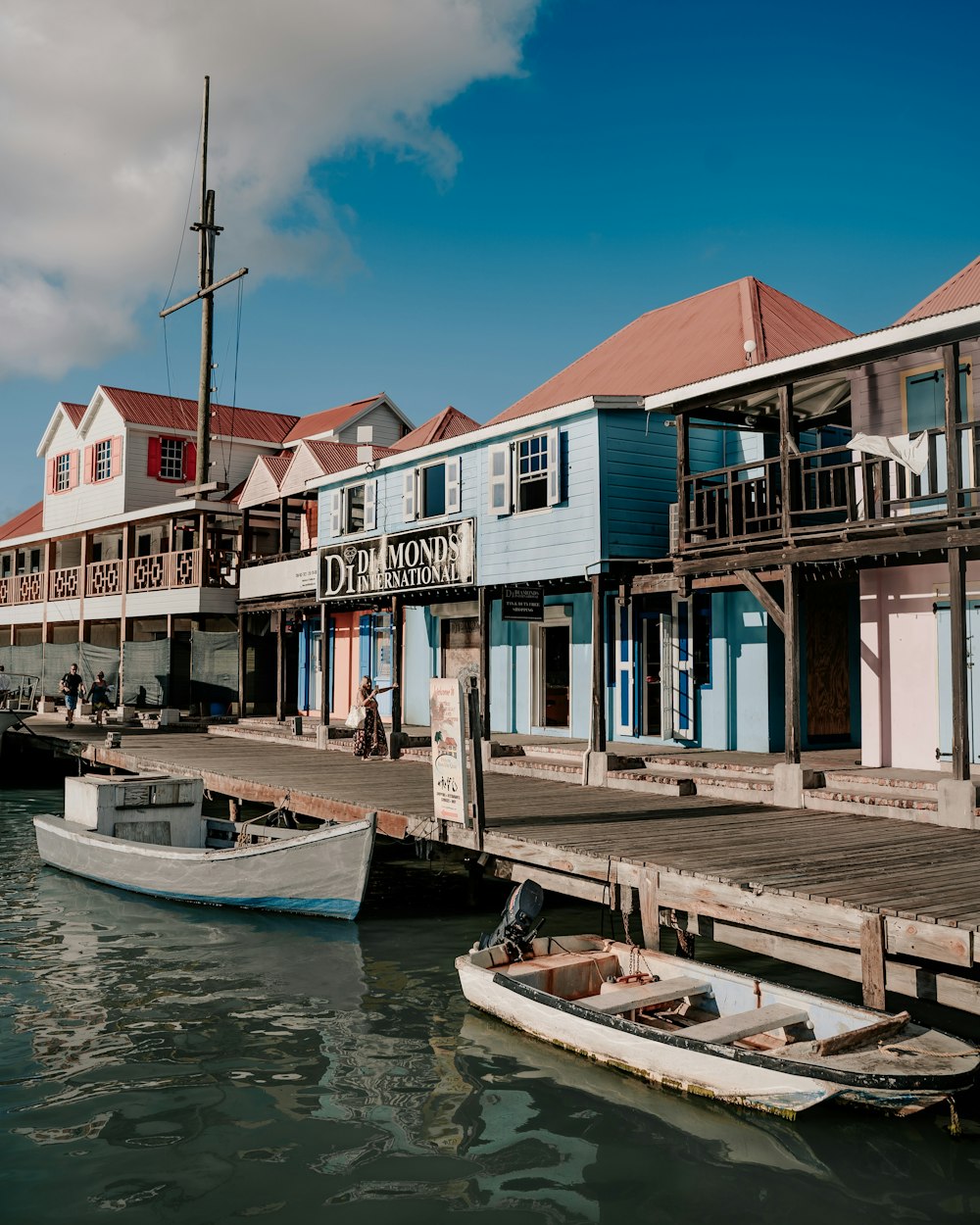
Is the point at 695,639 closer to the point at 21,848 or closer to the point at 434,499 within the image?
the point at 434,499

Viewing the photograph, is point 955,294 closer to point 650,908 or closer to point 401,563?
point 650,908

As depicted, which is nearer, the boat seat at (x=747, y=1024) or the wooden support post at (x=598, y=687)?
the boat seat at (x=747, y=1024)

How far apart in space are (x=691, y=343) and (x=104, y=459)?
25.9 metres

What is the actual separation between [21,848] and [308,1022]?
1130 centimetres

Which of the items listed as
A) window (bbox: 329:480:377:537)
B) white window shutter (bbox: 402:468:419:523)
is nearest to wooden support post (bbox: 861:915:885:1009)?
white window shutter (bbox: 402:468:419:523)

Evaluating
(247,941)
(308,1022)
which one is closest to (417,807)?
(247,941)

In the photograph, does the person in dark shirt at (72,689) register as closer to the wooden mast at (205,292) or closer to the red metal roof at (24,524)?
the wooden mast at (205,292)

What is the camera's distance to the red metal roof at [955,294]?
590 inches

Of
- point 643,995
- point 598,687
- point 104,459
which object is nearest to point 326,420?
point 104,459

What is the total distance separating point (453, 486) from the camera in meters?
21.9

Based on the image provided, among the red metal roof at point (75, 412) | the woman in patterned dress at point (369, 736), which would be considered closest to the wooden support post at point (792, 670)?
the woman in patterned dress at point (369, 736)

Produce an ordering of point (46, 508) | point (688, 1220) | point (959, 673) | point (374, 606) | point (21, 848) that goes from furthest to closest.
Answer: point (46, 508), point (374, 606), point (21, 848), point (959, 673), point (688, 1220)

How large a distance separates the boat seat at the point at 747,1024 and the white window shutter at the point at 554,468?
12030mm

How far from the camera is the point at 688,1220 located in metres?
6.15
